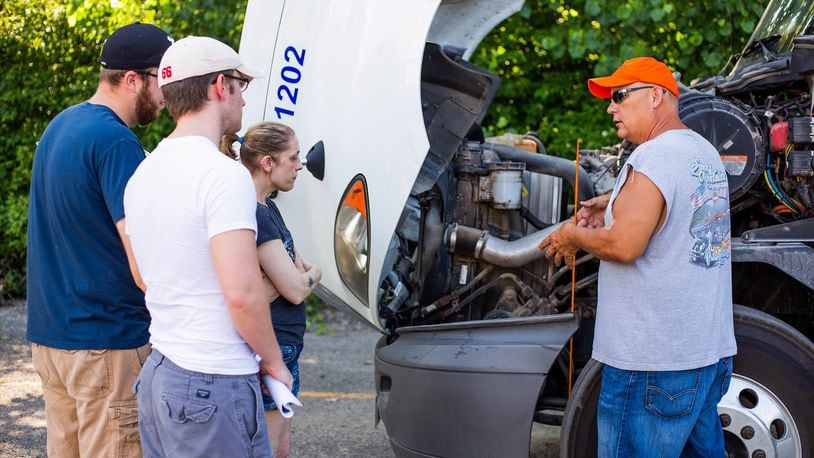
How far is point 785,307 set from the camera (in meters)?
4.34

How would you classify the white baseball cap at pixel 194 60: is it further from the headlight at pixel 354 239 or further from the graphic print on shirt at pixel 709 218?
the graphic print on shirt at pixel 709 218

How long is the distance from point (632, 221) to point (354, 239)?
4.55ft

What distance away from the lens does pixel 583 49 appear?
852cm

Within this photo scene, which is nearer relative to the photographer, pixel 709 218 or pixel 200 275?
pixel 200 275

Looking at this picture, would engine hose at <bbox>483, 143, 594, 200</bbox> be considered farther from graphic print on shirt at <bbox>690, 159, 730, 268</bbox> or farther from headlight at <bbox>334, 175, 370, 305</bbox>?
graphic print on shirt at <bbox>690, 159, 730, 268</bbox>

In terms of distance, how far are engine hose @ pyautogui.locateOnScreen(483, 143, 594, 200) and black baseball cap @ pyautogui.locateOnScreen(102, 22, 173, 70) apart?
1902mm

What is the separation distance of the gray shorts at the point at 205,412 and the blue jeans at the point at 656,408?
53.5 inches

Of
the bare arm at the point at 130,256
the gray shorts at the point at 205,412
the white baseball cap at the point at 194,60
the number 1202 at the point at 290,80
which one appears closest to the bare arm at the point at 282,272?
the bare arm at the point at 130,256

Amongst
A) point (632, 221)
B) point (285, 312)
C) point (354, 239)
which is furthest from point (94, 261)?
point (632, 221)

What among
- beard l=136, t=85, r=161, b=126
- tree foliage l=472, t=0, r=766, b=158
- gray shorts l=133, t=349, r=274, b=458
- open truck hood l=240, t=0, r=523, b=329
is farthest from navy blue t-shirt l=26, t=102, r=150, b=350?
tree foliage l=472, t=0, r=766, b=158

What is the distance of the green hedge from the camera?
852cm

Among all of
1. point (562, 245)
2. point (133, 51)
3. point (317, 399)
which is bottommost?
point (317, 399)

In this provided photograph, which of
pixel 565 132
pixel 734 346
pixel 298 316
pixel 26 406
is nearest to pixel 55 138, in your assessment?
pixel 298 316

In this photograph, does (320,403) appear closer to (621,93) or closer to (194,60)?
(621,93)
